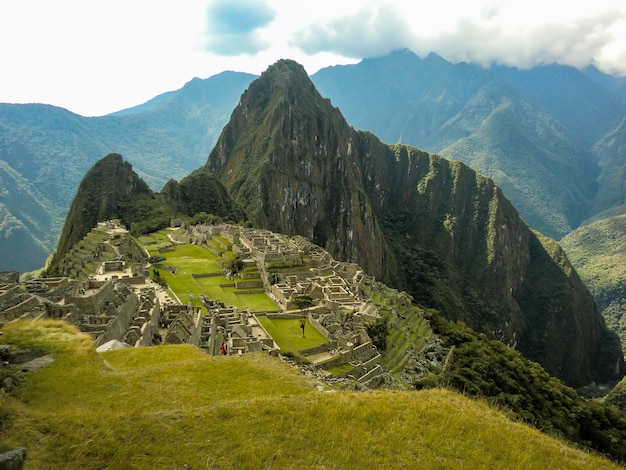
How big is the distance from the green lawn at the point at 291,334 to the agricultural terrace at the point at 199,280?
326cm

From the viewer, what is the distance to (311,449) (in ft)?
33.4

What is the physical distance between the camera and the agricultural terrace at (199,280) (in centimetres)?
4084

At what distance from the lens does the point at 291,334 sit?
34312mm

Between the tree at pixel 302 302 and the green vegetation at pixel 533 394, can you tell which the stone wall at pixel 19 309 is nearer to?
the tree at pixel 302 302

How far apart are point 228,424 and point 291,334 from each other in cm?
2374

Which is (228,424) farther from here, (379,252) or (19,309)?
(379,252)

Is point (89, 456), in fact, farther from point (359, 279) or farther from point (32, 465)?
point (359, 279)

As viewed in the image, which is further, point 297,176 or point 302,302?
point 297,176

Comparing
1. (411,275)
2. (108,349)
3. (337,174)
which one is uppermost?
(337,174)

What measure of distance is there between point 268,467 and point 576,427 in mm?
45766

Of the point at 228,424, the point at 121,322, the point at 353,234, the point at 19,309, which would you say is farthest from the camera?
the point at 353,234

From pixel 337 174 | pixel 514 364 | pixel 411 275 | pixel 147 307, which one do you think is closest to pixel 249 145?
pixel 337 174

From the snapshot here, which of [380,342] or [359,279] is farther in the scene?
[359,279]

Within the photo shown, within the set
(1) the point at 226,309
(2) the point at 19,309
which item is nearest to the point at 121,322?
(2) the point at 19,309
